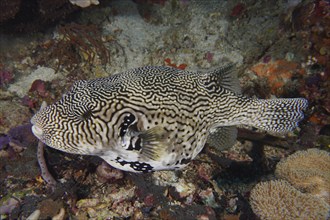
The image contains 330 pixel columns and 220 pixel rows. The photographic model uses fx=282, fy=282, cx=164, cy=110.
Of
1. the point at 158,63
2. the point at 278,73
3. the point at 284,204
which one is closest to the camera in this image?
the point at 284,204

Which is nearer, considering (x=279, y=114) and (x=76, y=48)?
(x=279, y=114)

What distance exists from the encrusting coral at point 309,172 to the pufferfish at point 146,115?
105 cm

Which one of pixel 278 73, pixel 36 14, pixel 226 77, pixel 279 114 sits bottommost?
pixel 279 114

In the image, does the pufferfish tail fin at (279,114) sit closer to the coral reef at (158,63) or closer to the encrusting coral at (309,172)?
the encrusting coral at (309,172)

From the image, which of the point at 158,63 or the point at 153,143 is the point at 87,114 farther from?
the point at 158,63

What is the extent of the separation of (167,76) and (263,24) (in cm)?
383

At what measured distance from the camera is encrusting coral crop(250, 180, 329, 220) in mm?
3789

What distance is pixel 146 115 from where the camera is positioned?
3.54 m

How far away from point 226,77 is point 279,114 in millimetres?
1037

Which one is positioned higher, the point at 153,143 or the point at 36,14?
the point at 36,14

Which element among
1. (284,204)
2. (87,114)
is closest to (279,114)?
(284,204)

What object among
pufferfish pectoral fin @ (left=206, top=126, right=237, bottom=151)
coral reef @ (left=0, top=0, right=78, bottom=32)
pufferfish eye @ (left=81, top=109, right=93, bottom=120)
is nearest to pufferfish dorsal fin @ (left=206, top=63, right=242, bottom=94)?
pufferfish pectoral fin @ (left=206, top=126, right=237, bottom=151)

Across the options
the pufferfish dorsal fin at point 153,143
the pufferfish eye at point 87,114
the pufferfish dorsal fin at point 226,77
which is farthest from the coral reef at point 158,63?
the pufferfish dorsal fin at point 226,77

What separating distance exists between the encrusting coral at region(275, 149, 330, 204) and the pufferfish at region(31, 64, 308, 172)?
3.44ft
